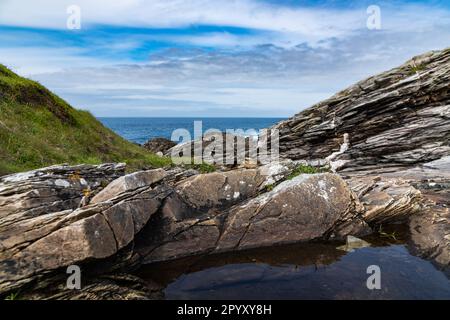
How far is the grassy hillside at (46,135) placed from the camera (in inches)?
912

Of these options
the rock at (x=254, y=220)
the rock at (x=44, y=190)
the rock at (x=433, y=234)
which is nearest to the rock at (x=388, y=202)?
the rock at (x=433, y=234)

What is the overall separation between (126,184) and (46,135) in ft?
52.2

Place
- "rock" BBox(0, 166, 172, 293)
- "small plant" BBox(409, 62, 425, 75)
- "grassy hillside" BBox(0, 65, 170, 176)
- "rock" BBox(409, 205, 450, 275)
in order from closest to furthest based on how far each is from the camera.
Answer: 1. "rock" BBox(0, 166, 172, 293)
2. "rock" BBox(409, 205, 450, 275)
3. "grassy hillside" BBox(0, 65, 170, 176)
4. "small plant" BBox(409, 62, 425, 75)

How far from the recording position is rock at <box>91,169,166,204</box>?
599 inches

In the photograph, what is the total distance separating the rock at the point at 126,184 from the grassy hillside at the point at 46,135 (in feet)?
25.2

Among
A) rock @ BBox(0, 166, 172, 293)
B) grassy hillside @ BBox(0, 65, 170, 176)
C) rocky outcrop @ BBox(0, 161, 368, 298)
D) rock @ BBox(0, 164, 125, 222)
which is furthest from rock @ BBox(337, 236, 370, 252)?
grassy hillside @ BBox(0, 65, 170, 176)

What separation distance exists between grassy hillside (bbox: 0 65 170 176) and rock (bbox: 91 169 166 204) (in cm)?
768

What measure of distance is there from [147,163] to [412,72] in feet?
79.1

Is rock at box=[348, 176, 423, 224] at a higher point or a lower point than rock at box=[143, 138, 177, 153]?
lower

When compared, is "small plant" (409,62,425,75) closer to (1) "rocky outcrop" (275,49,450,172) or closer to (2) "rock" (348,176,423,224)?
(1) "rocky outcrop" (275,49,450,172)

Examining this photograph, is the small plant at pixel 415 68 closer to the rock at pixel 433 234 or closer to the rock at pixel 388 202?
the rock at pixel 388 202

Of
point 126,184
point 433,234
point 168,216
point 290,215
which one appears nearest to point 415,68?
point 433,234

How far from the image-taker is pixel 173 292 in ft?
42.9
